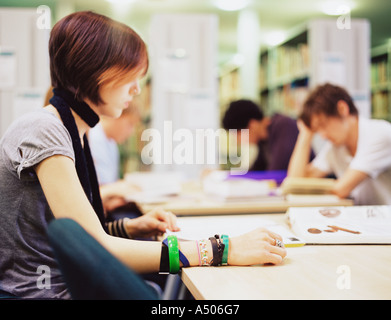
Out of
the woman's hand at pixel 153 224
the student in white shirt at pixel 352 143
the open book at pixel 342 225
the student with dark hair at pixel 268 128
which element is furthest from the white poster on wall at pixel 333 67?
the woman's hand at pixel 153 224

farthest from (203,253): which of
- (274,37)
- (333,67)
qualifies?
(274,37)

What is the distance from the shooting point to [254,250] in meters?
0.86

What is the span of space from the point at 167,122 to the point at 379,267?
8.47 ft

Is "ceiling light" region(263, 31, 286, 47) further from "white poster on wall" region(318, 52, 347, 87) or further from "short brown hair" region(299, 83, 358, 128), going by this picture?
"short brown hair" region(299, 83, 358, 128)

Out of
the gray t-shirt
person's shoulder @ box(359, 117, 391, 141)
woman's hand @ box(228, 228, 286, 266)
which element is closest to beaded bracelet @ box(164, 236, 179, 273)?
woman's hand @ box(228, 228, 286, 266)

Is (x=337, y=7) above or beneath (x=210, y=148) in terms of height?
above

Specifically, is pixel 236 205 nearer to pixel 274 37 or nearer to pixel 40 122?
pixel 40 122

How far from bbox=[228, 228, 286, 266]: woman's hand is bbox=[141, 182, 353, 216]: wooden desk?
77cm

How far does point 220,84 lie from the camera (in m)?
6.50

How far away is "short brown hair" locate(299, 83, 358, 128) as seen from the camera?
6.67ft

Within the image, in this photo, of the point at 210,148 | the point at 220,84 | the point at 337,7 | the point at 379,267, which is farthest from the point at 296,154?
the point at 220,84

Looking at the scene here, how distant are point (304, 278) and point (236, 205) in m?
0.93
